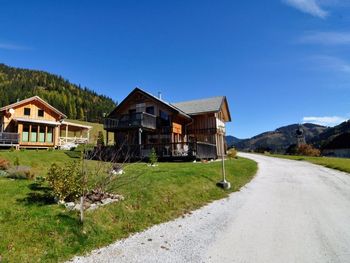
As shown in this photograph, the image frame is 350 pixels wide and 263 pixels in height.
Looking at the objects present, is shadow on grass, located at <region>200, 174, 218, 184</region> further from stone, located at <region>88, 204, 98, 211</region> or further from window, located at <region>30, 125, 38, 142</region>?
window, located at <region>30, 125, 38, 142</region>

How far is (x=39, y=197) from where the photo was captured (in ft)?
28.1

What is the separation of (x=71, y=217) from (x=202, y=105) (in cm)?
3084

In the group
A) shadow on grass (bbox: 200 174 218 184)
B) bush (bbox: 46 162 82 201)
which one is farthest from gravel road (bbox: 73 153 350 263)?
shadow on grass (bbox: 200 174 218 184)

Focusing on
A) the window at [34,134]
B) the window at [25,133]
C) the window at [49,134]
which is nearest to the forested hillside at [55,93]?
the window at [49,134]

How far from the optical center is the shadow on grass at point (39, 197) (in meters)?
8.02

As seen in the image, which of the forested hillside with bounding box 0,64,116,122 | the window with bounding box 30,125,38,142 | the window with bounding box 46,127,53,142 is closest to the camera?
the window with bounding box 30,125,38,142

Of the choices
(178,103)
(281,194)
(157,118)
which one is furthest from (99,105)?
(281,194)

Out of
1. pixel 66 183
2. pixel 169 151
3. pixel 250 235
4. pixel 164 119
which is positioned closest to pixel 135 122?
pixel 164 119

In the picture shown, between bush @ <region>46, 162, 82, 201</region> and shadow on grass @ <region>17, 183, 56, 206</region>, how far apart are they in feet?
1.34

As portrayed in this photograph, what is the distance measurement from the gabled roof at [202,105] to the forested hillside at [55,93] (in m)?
75.7

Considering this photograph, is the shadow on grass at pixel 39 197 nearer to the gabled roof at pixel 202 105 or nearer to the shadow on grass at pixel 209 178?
the shadow on grass at pixel 209 178

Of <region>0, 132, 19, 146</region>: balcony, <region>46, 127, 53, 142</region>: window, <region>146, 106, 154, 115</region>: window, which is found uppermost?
<region>146, 106, 154, 115</region>: window

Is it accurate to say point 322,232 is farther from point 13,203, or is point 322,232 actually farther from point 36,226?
point 13,203

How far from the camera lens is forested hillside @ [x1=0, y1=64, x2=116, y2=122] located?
124688mm
